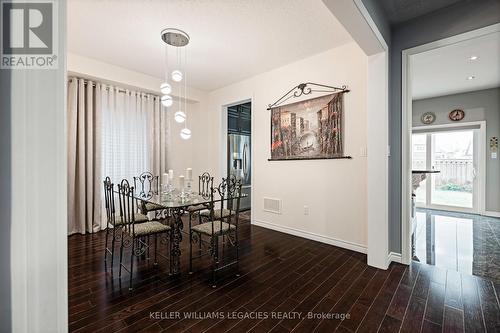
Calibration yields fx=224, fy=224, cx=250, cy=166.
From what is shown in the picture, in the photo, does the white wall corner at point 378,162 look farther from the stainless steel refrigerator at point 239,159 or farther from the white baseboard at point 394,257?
the stainless steel refrigerator at point 239,159

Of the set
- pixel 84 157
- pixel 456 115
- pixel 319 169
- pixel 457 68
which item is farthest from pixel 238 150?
pixel 456 115

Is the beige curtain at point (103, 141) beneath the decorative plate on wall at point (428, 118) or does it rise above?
beneath

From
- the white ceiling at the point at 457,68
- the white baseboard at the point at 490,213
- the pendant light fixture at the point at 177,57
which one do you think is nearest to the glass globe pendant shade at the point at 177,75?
the pendant light fixture at the point at 177,57

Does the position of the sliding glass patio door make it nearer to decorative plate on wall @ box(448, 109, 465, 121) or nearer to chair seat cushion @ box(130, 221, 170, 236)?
decorative plate on wall @ box(448, 109, 465, 121)

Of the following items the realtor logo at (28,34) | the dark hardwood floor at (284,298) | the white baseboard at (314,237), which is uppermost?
the realtor logo at (28,34)

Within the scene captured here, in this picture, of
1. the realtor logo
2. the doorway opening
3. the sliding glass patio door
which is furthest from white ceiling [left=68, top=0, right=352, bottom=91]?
the sliding glass patio door

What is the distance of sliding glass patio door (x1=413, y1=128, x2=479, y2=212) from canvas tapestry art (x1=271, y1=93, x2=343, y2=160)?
4127 mm

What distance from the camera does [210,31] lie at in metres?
2.82

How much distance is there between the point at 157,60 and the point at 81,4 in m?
1.34

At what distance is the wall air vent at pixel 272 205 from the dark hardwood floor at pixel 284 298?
120 centimetres

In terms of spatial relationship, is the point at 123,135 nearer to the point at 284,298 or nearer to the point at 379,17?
the point at 284,298

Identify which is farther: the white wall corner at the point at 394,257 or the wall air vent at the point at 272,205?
the wall air vent at the point at 272,205

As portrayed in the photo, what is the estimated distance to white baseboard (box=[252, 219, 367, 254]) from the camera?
3.00m

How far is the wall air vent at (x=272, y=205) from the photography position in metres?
3.90
